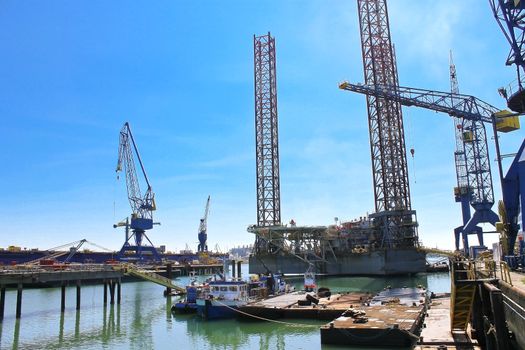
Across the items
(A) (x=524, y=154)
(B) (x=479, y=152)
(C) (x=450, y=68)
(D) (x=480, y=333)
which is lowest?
(D) (x=480, y=333)

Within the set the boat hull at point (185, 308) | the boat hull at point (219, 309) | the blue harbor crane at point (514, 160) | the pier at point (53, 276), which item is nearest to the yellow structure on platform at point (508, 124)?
the blue harbor crane at point (514, 160)

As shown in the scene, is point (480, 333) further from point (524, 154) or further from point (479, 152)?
point (479, 152)

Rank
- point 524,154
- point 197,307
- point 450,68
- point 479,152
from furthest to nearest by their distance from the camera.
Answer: point 450,68, point 479,152, point 197,307, point 524,154

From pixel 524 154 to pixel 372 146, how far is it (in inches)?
3108

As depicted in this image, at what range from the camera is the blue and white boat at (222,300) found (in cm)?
4716

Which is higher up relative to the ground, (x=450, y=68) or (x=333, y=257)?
(x=450, y=68)

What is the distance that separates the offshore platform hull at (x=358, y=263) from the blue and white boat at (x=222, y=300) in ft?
173

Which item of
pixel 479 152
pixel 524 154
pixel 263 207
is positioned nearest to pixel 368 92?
A: pixel 479 152

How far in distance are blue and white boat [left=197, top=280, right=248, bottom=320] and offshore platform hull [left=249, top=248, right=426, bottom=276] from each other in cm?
5285

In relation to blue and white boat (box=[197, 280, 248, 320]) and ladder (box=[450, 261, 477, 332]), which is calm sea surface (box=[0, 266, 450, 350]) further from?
ladder (box=[450, 261, 477, 332])

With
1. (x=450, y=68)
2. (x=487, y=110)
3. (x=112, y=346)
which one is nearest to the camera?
(x=112, y=346)

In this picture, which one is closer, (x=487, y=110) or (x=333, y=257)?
(x=487, y=110)

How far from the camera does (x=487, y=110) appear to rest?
7031 cm

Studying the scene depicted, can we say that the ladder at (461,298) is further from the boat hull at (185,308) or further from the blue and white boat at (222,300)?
the boat hull at (185,308)
